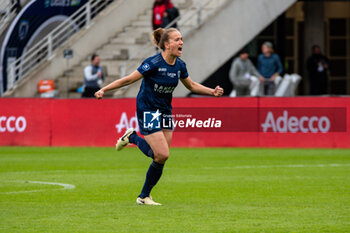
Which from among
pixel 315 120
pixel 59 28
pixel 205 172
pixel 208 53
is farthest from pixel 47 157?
pixel 59 28

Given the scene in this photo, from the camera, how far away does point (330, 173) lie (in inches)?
572

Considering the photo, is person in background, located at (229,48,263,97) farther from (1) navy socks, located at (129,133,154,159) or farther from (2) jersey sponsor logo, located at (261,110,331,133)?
(1) navy socks, located at (129,133,154,159)

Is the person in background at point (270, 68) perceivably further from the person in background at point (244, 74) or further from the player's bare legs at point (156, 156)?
the player's bare legs at point (156, 156)

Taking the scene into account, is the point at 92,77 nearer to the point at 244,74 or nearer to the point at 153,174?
the point at 244,74

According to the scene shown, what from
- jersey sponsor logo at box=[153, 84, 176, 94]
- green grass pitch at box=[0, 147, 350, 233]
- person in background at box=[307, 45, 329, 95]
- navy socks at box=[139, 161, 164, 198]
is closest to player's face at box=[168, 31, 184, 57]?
jersey sponsor logo at box=[153, 84, 176, 94]

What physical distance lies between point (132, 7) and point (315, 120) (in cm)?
992

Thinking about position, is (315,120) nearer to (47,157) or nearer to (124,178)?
(47,157)

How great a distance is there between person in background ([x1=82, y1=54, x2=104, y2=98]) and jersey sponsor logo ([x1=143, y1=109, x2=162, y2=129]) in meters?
13.3

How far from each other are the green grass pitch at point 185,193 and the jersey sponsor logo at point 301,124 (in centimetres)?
142

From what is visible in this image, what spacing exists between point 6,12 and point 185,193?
1791 centimetres

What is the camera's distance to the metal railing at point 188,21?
2542 cm

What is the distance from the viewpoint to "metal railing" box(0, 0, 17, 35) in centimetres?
2756

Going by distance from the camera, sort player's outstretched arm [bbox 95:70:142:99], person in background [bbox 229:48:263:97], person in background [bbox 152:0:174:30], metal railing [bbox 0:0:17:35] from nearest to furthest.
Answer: player's outstretched arm [bbox 95:70:142:99] → person in background [bbox 229:48:263:97] → person in background [bbox 152:0:174:30] → metal railing [bbox 0:0:17:35]

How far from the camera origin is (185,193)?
11656mm
